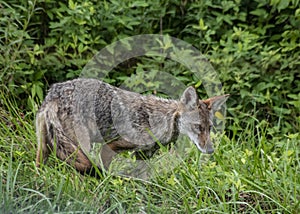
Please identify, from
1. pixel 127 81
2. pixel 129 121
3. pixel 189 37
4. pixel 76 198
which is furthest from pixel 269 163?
pixel 189 37

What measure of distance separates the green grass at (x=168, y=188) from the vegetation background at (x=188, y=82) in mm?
12

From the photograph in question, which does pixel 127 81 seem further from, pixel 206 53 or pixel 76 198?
pixel 76 198

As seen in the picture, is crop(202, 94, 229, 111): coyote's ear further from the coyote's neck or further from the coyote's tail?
the coyote's tail

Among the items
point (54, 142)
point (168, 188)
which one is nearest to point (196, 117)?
point (168, 188)

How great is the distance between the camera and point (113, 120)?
20.2 ft

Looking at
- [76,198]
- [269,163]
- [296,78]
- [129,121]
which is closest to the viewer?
[76,198]

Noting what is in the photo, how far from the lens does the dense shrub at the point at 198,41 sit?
8055 mm

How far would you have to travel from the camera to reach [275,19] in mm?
8984

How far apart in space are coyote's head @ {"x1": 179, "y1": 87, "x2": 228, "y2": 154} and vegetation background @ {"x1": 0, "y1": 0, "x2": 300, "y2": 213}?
0.20 meters

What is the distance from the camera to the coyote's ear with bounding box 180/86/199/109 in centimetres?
606

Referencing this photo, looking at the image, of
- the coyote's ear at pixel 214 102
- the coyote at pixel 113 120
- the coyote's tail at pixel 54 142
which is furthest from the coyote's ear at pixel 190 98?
the coyote's tail at pixel 54 142

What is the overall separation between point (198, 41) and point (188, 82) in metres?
0.67

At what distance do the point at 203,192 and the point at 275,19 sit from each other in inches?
166

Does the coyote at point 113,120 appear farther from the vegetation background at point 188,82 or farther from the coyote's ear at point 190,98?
the vegetation background at point 188,82
